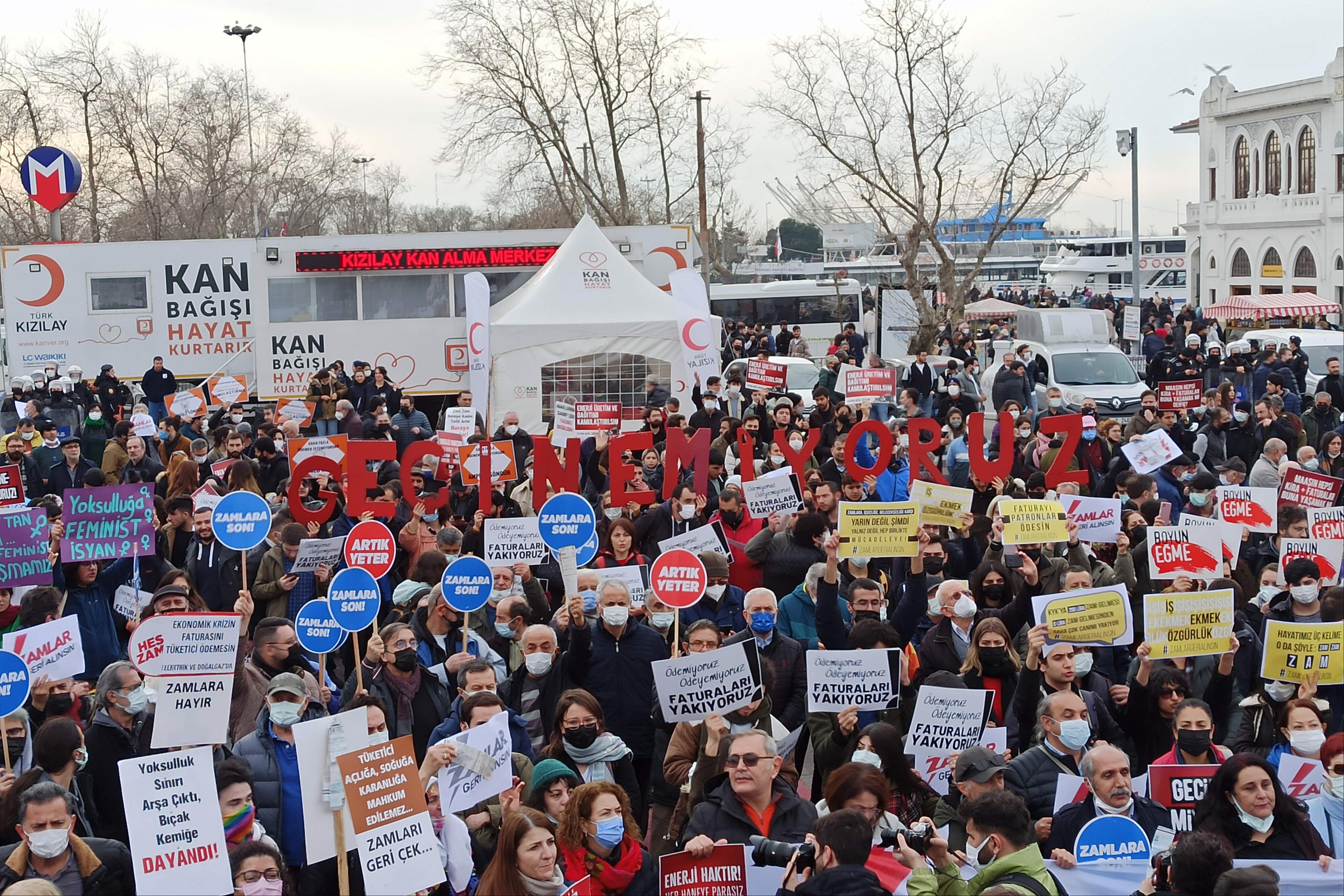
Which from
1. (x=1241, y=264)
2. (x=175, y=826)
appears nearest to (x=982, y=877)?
(x=175, y=826)

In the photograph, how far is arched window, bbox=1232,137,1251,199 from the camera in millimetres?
58500

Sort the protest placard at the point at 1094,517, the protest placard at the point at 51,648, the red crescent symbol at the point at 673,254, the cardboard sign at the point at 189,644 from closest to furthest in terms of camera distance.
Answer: the cardboard sign at the point at 189,644
the protest placard at the point at 51,648
the protest placard at the point at 1094,517
the red crescent symbol at the point at 673,254

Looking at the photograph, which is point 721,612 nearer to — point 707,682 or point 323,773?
point 707,682

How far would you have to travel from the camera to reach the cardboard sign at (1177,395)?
1625cm

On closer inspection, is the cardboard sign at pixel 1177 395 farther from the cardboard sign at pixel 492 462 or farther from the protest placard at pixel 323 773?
the protest placard at pixel 323 773

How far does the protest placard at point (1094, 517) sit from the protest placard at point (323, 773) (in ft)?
18.3

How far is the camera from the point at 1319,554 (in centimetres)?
902

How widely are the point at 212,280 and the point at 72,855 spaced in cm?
1969

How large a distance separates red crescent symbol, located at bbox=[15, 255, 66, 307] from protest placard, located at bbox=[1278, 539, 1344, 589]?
20197 mm

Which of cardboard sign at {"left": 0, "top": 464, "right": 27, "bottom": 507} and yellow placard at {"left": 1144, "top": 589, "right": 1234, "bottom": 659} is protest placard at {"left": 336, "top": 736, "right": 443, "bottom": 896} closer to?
yellow placard at {"left": 1144, "top": 589, "right": 1234, "bottom": 659}

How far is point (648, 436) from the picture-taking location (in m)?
13.2

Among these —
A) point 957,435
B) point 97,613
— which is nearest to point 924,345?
point 957,435

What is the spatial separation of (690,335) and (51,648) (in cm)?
1375

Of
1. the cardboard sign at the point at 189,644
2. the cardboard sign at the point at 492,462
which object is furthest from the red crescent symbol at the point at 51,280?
the cardboard sign at the point at 189,644
